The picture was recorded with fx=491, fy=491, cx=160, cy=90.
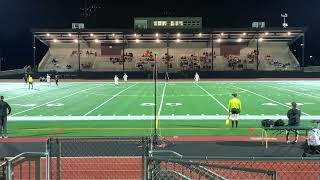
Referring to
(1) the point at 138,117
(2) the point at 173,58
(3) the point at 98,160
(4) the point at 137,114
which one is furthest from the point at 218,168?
(2) the point at 173,58

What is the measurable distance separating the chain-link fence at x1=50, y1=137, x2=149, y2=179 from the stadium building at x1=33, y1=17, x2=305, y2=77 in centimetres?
5905

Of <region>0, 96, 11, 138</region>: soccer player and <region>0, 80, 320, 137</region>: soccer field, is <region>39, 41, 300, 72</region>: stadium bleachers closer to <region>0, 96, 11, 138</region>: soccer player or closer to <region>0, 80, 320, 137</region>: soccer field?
<region>0, 80, 320, 137</region>: soccer field

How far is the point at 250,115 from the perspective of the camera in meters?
23.6

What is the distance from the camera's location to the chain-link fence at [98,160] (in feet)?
33.9

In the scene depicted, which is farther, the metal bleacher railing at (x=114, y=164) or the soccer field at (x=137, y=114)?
the soccer field at (x=137, y=114)

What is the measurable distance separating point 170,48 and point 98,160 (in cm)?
7003

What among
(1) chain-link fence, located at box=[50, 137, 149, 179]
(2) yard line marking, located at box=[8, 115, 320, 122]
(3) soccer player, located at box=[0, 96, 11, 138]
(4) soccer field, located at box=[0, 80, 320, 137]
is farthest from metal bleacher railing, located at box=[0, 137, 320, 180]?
(2) yard line marking, located at box=[8, 115, 320, 122]

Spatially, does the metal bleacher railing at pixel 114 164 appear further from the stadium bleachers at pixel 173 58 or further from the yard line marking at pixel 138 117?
the stadium bleachers at pixel 173 58

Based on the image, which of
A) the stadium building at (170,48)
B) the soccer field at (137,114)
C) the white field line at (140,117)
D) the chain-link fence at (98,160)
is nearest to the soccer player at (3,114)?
the soccer field at (137,114)

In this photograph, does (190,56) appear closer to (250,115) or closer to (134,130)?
(250,115)

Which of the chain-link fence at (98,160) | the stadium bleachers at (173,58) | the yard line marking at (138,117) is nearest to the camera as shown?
the chain-link fence at (98,160)

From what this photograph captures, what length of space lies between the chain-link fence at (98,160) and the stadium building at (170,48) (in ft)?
194

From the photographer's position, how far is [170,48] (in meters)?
81.6

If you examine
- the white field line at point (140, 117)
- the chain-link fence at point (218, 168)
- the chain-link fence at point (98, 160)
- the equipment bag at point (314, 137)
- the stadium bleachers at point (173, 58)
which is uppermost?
the stadium bleachers at point (173, 58)
